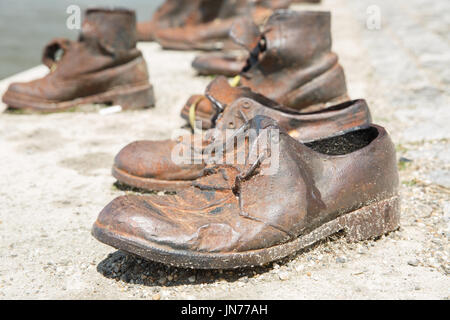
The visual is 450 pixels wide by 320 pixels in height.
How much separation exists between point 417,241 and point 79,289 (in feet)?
3.89

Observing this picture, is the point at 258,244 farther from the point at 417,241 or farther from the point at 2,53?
the point at 2,53

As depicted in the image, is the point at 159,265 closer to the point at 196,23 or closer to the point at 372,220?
the point at 372,220

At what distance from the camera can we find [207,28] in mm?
5875

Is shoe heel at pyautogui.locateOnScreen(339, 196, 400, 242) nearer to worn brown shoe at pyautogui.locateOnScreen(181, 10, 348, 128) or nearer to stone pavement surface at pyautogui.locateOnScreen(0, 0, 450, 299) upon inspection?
stone pavement surface at pyautogui.locateOnScreen(0, 0, 450, 299)

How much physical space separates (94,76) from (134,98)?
0.32m

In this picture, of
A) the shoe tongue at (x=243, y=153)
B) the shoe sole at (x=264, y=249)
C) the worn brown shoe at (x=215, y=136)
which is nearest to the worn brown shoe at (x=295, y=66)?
the worn brown shoe at (x=215, y=136)

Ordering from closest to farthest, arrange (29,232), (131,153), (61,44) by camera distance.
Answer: (29,232), (131,153), (61,44)

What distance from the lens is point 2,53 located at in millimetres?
7320

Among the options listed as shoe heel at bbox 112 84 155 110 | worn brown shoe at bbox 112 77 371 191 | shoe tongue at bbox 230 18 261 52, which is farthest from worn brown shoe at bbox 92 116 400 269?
shoe heel at bbox 112 84 155 110

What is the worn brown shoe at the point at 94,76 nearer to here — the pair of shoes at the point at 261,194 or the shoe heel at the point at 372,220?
the pair of shoes at the point at 261,194

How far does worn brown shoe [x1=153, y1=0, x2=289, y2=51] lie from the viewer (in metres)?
5.82

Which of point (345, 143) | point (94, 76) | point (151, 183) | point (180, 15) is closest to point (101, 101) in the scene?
point (94, 76)

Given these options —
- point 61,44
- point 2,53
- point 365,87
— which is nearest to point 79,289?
point 61,44
